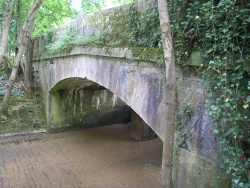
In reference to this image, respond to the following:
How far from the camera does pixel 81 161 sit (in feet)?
23.1

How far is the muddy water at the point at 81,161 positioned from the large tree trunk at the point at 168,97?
334 centimetres

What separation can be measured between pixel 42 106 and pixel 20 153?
130 inches

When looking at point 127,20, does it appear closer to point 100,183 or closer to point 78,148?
point 100,183

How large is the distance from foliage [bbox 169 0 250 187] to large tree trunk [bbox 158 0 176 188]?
0.32 metres

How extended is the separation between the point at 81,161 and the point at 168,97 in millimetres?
5279

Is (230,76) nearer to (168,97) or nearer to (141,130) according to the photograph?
(168,97)

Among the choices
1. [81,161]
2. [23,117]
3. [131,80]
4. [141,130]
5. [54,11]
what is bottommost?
[81,161]

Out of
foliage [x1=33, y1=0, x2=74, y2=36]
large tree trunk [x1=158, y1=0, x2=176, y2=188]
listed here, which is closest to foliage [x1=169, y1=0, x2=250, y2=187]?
large tree trunk [x1=158, y1=0, x2=176, y2=188]

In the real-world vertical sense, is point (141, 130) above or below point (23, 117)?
below

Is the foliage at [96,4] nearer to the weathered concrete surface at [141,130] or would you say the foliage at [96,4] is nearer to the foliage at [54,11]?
the foliage at [54,11]

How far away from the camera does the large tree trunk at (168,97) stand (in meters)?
2.32

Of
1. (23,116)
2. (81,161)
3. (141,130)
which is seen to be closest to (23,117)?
(23,116)

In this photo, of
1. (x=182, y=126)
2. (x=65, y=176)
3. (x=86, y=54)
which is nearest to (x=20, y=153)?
(x=65, y=176)

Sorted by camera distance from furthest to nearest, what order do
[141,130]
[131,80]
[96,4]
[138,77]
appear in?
[96,4] → [141,130] → [131,80] → [138,77]
